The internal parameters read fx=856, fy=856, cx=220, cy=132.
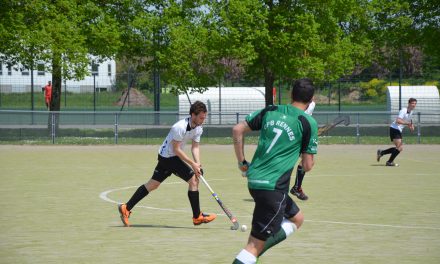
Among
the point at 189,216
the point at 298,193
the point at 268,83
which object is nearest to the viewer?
the point at 189,216

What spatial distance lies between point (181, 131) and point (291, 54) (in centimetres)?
2425

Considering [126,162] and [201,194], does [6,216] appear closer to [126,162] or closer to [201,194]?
[201,194]

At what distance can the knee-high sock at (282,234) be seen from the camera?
760 centimetres

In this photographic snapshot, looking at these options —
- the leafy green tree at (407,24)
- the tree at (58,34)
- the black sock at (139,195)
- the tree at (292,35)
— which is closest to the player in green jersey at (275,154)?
the black sock at (139,195)

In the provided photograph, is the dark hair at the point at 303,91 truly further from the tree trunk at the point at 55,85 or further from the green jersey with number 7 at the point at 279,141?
the tree trunk at the point at 55,85

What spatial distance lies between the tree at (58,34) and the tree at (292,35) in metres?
4.93

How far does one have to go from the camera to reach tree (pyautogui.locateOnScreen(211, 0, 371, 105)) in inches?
1361

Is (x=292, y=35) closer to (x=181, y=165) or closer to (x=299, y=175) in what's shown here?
(x=299, y=175)

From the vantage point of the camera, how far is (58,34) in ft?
109

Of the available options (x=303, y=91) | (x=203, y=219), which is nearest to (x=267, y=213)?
(x=303, y=91)

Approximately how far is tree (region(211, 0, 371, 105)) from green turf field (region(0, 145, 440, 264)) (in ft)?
36.9

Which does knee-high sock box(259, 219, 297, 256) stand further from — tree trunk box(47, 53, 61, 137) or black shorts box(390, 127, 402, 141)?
tree trunk box(47, 53, 61, 137)

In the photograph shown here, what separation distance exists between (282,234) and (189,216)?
5.48 meters

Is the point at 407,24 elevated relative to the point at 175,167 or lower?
elevated
